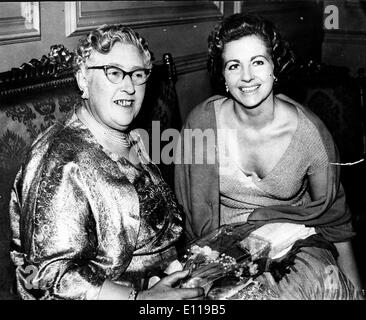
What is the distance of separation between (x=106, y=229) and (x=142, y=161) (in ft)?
1.18

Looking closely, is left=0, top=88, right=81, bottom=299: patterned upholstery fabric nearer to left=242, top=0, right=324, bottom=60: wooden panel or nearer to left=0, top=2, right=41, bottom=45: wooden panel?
left=0, top=2, right=41, bottom=45: wooden panel

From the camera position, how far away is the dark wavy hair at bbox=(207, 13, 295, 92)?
73.4 inches

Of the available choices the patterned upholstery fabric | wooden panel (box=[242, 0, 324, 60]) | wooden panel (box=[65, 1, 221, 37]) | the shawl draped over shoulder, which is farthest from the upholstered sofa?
wooden panel (box=[242, 0, 324, 60])

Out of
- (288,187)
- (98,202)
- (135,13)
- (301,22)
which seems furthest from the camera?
(301,22)

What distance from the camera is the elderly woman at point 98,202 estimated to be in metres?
1.33

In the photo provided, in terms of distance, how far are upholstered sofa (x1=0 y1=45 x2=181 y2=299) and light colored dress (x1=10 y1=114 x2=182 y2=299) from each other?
7cm

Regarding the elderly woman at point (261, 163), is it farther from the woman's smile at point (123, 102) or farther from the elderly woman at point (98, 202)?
the woman's smile at point (123, 102)

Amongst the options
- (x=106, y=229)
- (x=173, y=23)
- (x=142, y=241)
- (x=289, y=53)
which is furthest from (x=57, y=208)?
(x=173, y=23)

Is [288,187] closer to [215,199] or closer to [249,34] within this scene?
[215,199]

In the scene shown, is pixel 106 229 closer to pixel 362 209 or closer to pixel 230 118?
pixel 230 118

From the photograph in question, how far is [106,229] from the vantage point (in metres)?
1.44

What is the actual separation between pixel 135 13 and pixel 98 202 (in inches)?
53.2

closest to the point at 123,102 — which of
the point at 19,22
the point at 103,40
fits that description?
the point at 103,40

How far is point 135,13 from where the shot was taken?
245cm
